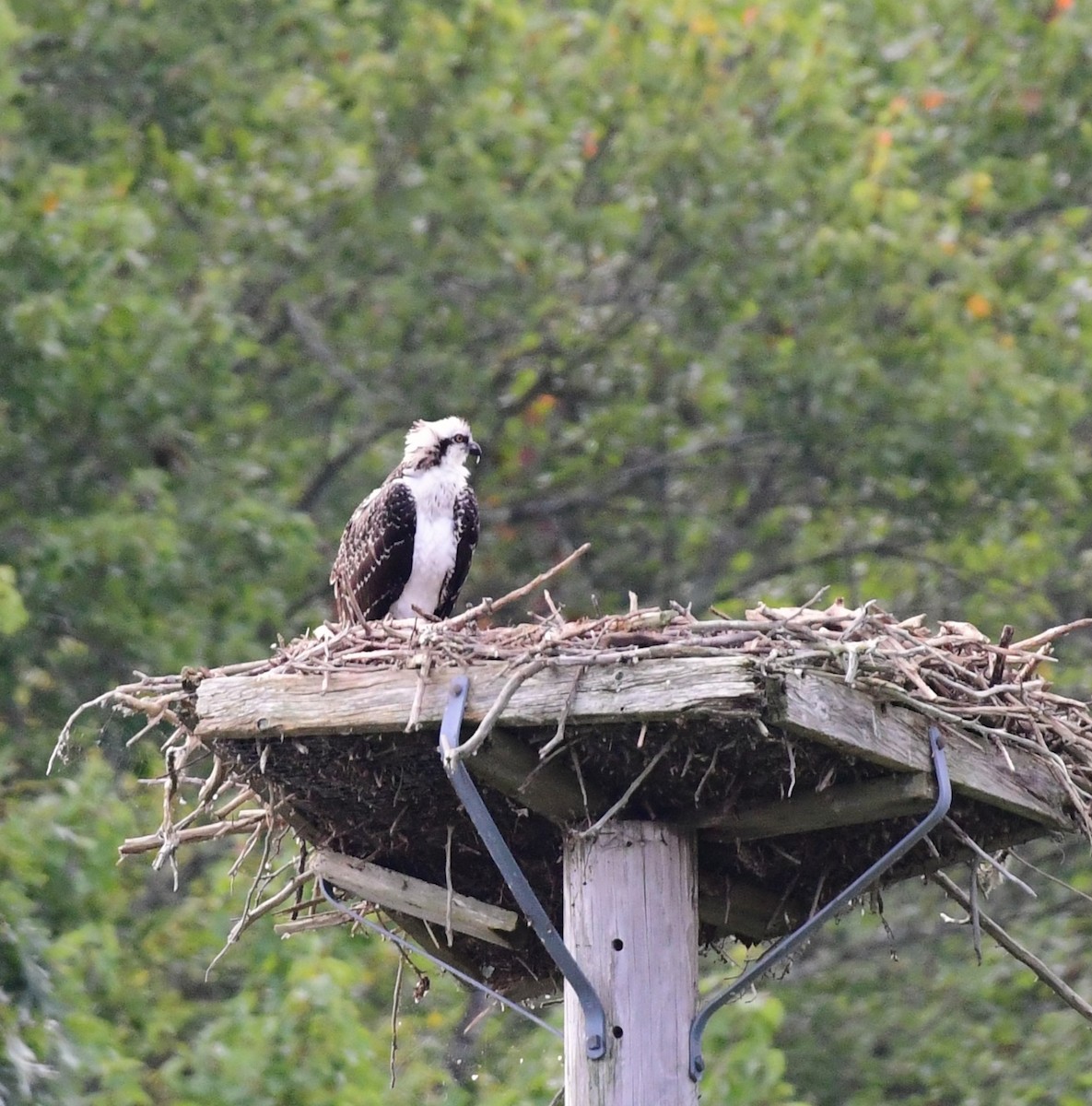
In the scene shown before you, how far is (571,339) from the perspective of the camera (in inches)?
515

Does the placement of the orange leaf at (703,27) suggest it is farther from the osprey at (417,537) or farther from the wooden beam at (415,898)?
the wooden beam at (415,898)

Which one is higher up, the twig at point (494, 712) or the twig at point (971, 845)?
the twig at point (971, 845)

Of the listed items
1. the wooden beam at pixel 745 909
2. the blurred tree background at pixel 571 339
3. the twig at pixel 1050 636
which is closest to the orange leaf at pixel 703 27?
the blurred tree background at pixel 571 339

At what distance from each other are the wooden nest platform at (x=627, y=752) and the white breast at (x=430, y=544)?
1.61 meters

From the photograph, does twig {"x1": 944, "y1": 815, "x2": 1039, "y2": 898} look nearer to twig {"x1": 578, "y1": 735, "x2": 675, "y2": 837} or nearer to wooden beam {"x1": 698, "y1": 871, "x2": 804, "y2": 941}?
wooden beam {"x1": 698, "y1": 871, "x2": 804, "y2": 941}

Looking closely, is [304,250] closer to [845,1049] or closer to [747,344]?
[747,344]

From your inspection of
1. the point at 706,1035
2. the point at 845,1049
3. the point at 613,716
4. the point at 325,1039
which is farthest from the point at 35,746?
the point at 613,716

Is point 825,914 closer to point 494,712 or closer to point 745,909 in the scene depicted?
point 745,909

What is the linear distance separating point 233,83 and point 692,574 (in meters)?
4.07

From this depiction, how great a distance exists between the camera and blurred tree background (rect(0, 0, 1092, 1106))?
37.2 ft

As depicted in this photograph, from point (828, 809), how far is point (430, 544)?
2659 mm

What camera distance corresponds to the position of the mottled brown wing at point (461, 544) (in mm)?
7297

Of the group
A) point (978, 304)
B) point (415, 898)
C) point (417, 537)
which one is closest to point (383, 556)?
point (417, 537)

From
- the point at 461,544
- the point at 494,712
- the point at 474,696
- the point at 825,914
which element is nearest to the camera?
the point at 494,712
